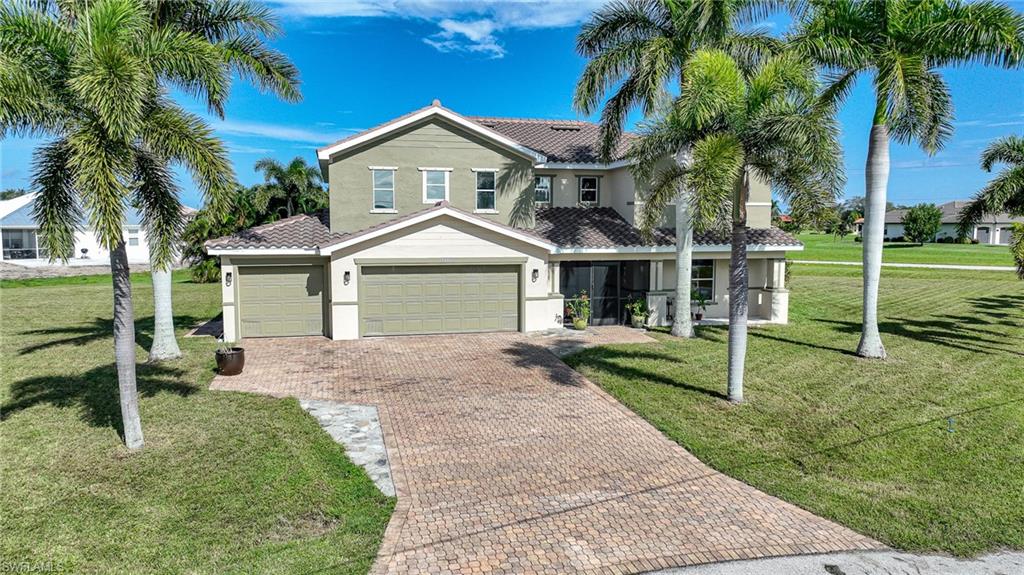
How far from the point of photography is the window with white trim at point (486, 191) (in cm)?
2038

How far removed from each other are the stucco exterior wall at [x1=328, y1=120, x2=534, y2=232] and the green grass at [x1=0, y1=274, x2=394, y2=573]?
7441 mm

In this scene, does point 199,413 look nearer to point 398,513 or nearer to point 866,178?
point 398,513

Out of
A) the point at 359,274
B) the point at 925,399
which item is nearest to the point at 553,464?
the point at 925,399

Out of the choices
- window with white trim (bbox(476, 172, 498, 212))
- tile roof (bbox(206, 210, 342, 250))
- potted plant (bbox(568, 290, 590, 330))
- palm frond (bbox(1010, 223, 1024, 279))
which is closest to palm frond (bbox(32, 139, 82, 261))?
tile roof (bbox(206, 210, 342, 250))

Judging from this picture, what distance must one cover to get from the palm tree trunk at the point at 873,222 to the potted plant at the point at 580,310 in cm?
797

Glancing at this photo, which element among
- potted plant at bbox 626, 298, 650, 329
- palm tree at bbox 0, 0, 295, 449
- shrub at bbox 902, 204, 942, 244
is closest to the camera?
palm tree at bbox 0, 0, 295, 449

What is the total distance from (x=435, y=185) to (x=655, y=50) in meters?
7.88

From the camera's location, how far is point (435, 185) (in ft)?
65.6

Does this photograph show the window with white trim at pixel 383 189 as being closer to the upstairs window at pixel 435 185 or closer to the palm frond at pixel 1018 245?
the upstairs window at pixel 435 185


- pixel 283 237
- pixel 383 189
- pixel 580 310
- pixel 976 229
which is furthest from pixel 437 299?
pixel 976 229

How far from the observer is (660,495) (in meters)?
8.31

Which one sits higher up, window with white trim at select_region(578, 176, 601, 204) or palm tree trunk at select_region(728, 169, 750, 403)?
window with white trim at select_region(578, 176, 601, 204)

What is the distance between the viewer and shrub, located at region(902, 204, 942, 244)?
75188mm

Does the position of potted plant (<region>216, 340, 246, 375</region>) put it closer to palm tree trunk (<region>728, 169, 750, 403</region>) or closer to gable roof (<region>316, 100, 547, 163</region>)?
gable roof (<region>316, 100, 547, 163</region>)
